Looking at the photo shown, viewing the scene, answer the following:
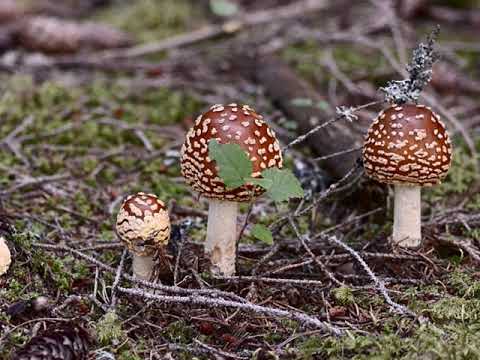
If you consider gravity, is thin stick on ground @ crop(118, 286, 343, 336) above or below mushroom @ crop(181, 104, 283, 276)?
below

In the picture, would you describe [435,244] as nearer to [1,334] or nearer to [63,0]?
[1,334]

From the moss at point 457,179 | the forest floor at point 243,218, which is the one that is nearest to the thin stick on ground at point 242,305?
the forest floor at point 243,218

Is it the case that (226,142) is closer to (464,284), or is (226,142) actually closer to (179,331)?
(179,331)

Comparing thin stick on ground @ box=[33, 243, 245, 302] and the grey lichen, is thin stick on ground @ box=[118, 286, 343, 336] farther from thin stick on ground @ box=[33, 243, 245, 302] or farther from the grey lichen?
the grey lichen

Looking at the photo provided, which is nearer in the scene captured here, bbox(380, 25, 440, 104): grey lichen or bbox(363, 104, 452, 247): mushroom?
bbox(363, 104, 452, 247): mushroom

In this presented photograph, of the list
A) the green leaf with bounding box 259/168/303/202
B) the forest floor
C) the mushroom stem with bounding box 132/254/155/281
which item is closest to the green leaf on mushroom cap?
the green leaf with bounding box 259/168/303/202

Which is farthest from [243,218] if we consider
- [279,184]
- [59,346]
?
[59,346]

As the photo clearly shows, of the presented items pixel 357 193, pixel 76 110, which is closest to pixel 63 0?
pixel 76 110
